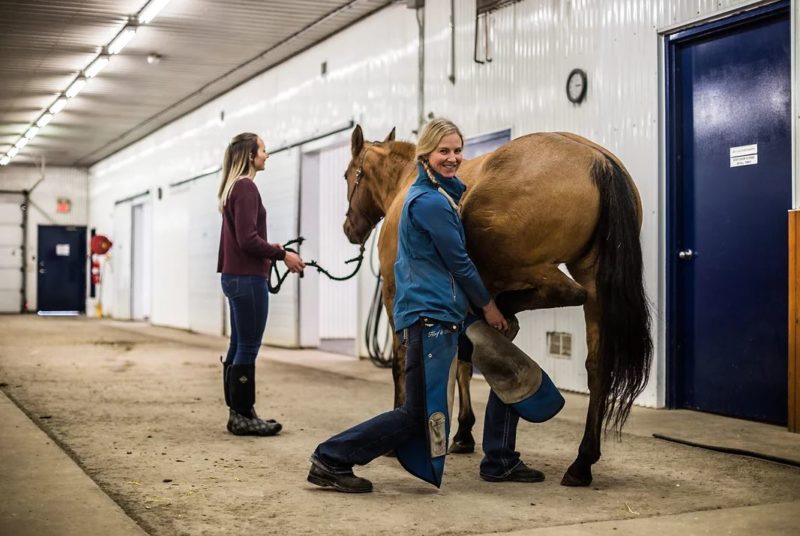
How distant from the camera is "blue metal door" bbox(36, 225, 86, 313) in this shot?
23453mm

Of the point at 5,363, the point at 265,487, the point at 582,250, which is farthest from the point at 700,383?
the point at 5,363

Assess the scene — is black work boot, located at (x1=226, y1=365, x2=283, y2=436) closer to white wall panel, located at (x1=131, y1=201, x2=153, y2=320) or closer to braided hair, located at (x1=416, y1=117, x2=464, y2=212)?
braided hair, located at (x1=416, y1=117, x2=464, y2=212)

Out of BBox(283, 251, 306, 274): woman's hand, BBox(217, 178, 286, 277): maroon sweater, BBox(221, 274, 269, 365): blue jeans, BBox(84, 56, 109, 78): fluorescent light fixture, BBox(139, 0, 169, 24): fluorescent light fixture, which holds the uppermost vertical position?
BBox(84, 56, 109, 78): fluorescent light fixture

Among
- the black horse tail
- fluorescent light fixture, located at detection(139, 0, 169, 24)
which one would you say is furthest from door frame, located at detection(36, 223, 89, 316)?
the black horse tail

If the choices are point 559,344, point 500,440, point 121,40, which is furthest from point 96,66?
point 500,440

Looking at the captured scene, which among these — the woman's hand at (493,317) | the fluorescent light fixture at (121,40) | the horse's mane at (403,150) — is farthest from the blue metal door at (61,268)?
the woman's hand at (493,317)

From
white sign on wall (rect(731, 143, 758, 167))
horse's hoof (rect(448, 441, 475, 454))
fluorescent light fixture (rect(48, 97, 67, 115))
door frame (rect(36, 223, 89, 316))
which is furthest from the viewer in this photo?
door frame (rect(36, 223, 89, 316))

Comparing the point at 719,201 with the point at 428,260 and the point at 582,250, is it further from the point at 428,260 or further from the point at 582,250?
the point at 428,260

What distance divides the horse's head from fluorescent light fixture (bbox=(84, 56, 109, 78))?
787cm

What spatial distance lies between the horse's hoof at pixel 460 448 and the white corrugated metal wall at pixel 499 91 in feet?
6.94

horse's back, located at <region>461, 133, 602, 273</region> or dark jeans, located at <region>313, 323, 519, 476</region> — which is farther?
horse's back, located at <region>461, 133, 602, 273</region>

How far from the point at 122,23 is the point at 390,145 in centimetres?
652

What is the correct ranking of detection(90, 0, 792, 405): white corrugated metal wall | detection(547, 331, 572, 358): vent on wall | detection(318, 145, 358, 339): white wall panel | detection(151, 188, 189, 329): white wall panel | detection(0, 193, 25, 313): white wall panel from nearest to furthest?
detection(90, 0, 792, 405): white corrugated metal wall → detection(547, 331, 572, 358): vent on wall → detection(318, 145, 358, 339): white wall panel → detection(151, 188, 189, 329): white wall panel → detection(0, 193, 25, 313): white wall panel

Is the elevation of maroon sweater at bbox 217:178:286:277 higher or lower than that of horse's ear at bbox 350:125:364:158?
lower
